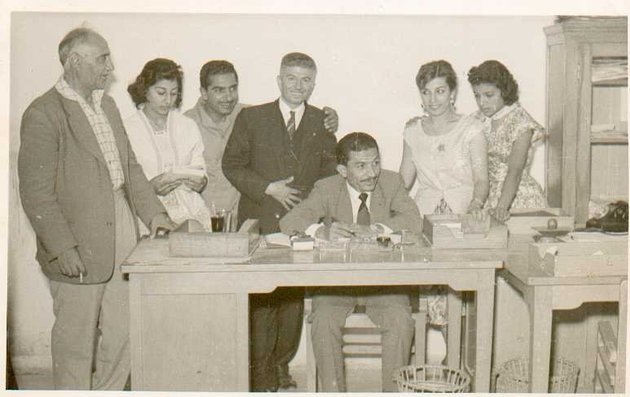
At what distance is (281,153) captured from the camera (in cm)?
305

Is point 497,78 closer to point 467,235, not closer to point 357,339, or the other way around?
point 467,235

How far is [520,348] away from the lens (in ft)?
9.46

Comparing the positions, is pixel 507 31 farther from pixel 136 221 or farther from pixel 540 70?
pixel 136 221

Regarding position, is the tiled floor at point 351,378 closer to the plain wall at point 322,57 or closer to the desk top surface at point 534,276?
the plain wall at point 322,57

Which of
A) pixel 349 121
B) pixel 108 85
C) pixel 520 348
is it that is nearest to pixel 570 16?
pixel 349 121

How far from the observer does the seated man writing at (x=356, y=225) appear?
108 inches

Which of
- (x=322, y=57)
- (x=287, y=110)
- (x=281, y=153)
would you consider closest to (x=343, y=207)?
(x=281, y=153)

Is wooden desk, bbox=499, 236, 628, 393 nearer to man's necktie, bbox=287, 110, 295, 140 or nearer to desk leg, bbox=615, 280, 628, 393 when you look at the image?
desk leg, bbox=615, 280, 628, 393

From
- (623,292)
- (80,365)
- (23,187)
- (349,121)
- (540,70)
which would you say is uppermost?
(540,70)

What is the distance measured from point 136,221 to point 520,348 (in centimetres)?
144

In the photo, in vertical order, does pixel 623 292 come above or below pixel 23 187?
below

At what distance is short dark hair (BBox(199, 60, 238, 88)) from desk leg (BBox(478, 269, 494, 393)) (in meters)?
1.24

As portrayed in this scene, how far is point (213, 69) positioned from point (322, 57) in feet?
1.32

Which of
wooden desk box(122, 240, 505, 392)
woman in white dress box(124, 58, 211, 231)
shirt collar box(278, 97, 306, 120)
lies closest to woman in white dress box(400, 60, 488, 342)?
shirt collar box(278, 97, 306, 120)
